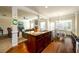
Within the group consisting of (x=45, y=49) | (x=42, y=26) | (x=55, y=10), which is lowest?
(x=45, y=49)

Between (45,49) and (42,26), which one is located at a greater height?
(42,26)

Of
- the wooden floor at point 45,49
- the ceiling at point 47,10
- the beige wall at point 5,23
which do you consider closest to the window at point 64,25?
the ceiling at point 47,10

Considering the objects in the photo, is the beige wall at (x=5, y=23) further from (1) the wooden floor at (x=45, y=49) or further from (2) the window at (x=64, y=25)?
(2) the window at (x=64, y=25)

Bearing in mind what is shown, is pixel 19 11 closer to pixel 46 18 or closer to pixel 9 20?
pixel 9 20

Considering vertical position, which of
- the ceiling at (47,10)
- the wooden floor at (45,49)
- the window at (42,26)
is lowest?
the wooden floor at (45,49)

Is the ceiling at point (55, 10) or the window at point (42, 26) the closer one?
the ceiling at point (55, 10)

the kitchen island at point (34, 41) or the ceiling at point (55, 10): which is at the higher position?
the ceiling at point (55, 10)

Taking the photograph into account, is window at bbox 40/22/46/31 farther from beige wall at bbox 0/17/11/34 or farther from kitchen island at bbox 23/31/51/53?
beige wall at bbox 0/17/11/34

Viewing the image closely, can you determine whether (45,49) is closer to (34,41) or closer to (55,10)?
(34,41)

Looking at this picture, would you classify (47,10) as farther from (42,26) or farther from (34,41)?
(34,41)

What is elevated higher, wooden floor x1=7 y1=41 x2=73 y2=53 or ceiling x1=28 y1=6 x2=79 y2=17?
ceiling x1=28 y1=6 x2=79 y2=17

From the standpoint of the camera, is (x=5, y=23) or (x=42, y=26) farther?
(x=42, y=26)

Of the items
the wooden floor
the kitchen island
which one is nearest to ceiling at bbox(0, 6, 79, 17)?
the kitchen island

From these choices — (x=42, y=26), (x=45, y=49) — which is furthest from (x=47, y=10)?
(x=45, y=49)
